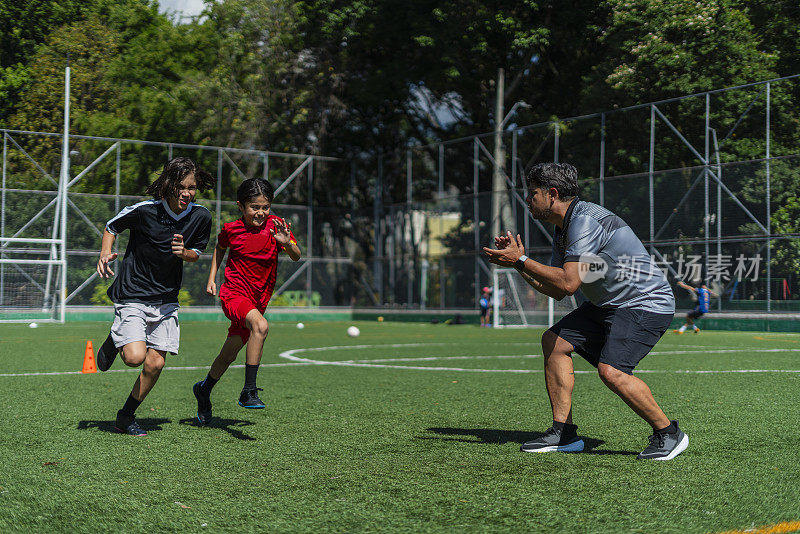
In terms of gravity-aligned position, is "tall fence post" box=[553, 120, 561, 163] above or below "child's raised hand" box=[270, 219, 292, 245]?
above

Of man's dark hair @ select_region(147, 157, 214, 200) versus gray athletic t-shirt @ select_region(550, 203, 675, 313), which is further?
man's dark hair @ select_region(147, 157, 214, 200)

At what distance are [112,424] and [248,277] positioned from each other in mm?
1516

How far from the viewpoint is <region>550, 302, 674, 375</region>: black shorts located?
5.39 meters

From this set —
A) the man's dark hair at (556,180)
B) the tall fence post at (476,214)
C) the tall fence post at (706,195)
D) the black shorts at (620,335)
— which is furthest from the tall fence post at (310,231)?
the man's dark hair at (556,180)

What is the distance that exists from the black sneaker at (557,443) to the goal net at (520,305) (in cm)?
2093

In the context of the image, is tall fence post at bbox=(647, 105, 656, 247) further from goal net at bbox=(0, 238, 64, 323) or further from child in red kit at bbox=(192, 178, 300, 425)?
child in red kit at bbox=(192, 178, 300, 425)

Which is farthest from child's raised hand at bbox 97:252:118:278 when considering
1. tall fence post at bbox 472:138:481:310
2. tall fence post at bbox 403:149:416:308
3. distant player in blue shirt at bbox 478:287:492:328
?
tall fence post at bbox 403:149:416:308

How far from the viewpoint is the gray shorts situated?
6391 millimetres

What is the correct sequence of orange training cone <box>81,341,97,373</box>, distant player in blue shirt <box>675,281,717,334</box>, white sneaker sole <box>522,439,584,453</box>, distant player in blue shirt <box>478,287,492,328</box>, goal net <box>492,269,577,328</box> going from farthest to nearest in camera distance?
1. distant player in blue shirt <box>478,287,492,328</box>
2. goal net <box>492,269,577,328</box>
3. distant player in blue shirt <box>675,281,717,334</box>
4. orange training cone <box>81,341,97,373</box>
5. white sneaker sole <box>522,439,584,453</box>

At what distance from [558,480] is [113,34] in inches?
1672

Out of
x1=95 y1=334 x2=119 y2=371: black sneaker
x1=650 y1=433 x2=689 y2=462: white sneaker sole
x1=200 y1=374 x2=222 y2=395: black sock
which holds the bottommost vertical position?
x1=650 y1=433 x2=689 y2=462: white sneaker sole

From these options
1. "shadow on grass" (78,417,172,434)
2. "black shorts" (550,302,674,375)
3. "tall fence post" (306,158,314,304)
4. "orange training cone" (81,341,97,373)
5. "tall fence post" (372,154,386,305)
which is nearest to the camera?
"black shorts" (550,302,674,375)

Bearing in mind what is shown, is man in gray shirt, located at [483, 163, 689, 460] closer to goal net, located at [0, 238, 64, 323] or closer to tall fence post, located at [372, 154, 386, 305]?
goal net, located at [0, 238, 64, 323]

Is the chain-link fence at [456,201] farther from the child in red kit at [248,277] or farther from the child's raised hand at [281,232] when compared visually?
the child's raised hand at [281,232]
